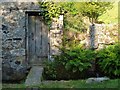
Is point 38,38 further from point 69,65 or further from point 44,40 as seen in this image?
point 69,65

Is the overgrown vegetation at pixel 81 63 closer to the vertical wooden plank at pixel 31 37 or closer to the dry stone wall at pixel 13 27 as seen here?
the vertical wooden plank at pixel 31 37

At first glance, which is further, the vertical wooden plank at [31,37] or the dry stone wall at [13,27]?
the vertical wooden plank at [31,37]

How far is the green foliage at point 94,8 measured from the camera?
12078 millimetres

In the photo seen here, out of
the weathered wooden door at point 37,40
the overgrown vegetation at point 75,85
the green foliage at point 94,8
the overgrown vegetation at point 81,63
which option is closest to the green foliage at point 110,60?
the overgrown vegetation at point 81,63

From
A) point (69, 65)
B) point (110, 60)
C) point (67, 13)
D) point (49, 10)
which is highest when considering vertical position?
point (49, 10)

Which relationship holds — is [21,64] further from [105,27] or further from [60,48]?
[105,27]

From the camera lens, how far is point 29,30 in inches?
516

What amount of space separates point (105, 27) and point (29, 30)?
9.78ft

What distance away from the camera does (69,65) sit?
36.1 ft

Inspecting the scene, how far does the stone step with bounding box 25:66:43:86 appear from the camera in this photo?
9599mm

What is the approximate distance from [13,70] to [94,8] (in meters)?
3.84

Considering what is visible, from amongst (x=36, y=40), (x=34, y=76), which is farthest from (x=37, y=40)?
(x=34, y=76)

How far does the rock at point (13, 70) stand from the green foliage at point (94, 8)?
3.07 m

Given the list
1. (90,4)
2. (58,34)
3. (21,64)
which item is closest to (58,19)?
(58,34)
